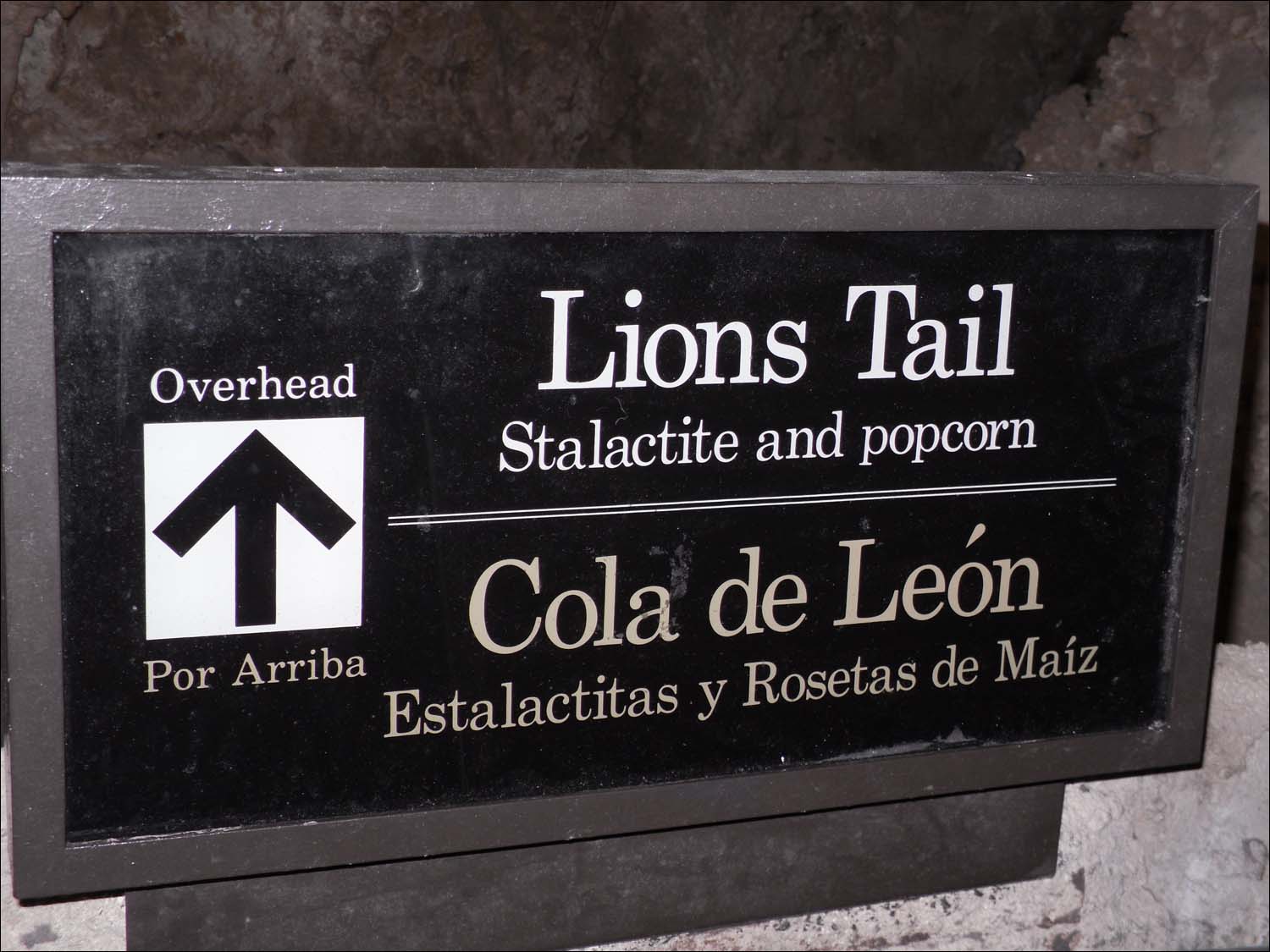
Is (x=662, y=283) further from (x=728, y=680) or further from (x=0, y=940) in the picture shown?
(x=0, y=940)

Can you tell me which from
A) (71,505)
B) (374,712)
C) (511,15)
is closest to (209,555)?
(71,505)

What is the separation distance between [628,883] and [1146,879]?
2.38 ft

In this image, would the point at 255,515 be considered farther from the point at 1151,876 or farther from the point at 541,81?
the point at 541,81

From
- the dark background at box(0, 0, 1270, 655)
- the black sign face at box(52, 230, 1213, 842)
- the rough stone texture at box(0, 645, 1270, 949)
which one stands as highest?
the dark background at box(0, 0, 1270, 655)

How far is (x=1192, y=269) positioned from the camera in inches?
62.9

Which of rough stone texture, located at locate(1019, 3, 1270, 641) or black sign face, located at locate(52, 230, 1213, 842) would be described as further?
rough stone texture, located at locate(1019, 3, 1270, 641)

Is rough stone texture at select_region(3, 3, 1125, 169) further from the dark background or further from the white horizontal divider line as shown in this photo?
the white horizontal divider line

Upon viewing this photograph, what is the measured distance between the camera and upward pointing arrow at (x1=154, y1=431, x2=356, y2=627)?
1322 millimetres

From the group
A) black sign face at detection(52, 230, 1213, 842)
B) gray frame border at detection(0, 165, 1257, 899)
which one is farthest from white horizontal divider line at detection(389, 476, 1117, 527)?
gray frame border at detection(0, 165, 1257, 899)

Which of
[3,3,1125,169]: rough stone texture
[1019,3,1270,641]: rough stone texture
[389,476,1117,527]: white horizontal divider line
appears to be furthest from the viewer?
[1019,3,1270,641]: rough stone texture

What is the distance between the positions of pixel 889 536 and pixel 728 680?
9.1 inches

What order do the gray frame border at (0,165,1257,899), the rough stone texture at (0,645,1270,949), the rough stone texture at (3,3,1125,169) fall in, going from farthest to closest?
the rough stone texture at (3,3,1125,169) < the rough stone texture at (0,645,1270,949) < the gray frame border at (0,165,1257,899)

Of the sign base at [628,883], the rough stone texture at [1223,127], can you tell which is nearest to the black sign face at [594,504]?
the sign base at [628,883]

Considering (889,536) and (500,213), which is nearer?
(500,213)
